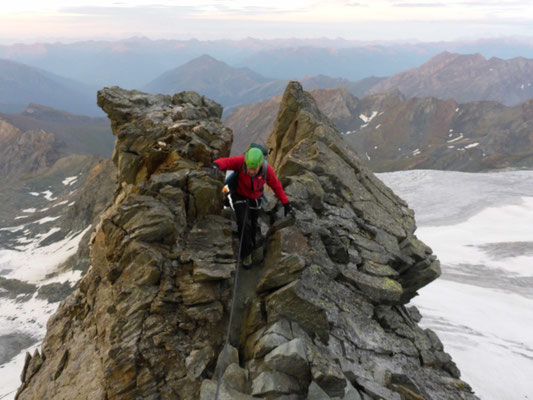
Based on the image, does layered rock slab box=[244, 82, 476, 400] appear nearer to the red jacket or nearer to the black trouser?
the black trouser

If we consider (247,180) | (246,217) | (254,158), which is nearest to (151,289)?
(246,217)

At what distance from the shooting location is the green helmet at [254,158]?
414 inches

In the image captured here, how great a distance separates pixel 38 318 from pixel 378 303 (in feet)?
304

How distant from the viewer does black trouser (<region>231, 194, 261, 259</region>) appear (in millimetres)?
11367

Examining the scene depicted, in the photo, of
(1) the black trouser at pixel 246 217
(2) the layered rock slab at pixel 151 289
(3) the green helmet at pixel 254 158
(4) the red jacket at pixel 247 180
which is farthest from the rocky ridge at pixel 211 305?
(3) the green helmet at pixel 254 158

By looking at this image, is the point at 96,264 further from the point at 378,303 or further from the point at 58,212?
the point at 58,212

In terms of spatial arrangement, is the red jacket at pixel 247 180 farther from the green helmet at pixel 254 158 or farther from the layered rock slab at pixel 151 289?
the layered rock slab at pixel 151 289

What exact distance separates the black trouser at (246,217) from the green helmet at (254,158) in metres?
1.46

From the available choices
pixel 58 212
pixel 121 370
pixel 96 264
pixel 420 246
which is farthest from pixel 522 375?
pixel 58 212

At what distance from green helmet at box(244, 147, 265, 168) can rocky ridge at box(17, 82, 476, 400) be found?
205 cm

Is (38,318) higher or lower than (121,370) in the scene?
lower

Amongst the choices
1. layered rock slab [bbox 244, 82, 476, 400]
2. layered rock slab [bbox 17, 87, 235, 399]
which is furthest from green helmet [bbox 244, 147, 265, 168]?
layered rock slab [bbox 244, 82, 476, 400]

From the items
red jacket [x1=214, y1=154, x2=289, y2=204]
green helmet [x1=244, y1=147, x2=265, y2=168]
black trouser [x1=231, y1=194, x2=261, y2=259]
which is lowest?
black trouser [x1=231, y1=194, x2=261, y2=259]

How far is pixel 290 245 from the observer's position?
11.2m
